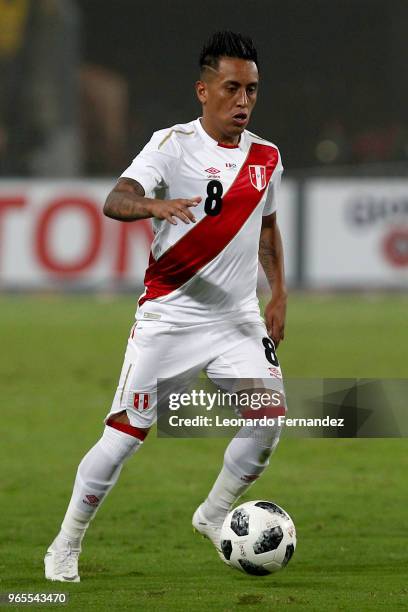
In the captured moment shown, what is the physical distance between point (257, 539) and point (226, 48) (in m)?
2.04

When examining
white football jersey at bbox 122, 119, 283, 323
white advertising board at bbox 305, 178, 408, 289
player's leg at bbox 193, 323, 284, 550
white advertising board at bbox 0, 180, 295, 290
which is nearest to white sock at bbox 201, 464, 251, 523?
player's leg at bbox 193, 323, 284, 550

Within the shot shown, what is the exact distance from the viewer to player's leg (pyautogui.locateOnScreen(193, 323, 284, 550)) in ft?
21.3

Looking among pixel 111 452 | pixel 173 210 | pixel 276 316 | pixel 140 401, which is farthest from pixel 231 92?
pixel 111 452

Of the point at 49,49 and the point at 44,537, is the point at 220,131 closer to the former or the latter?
the point at 44,537

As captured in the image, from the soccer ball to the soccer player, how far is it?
1.06ft

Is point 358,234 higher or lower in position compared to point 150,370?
lower

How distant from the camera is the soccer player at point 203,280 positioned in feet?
20.8

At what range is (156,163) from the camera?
6.26 metres

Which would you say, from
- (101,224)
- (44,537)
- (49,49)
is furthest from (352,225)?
(44,537)

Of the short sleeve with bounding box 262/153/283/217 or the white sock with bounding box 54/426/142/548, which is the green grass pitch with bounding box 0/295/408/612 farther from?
the short sleeve with bounding box 262/153/283/217

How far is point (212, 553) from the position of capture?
23.4 feet

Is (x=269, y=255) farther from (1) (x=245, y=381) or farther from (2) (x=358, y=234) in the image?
(2) (x=358, y=234)

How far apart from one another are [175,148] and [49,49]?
2416cm

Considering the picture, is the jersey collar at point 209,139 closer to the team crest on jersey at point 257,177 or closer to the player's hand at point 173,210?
the team crest on jersey at point 257,177
